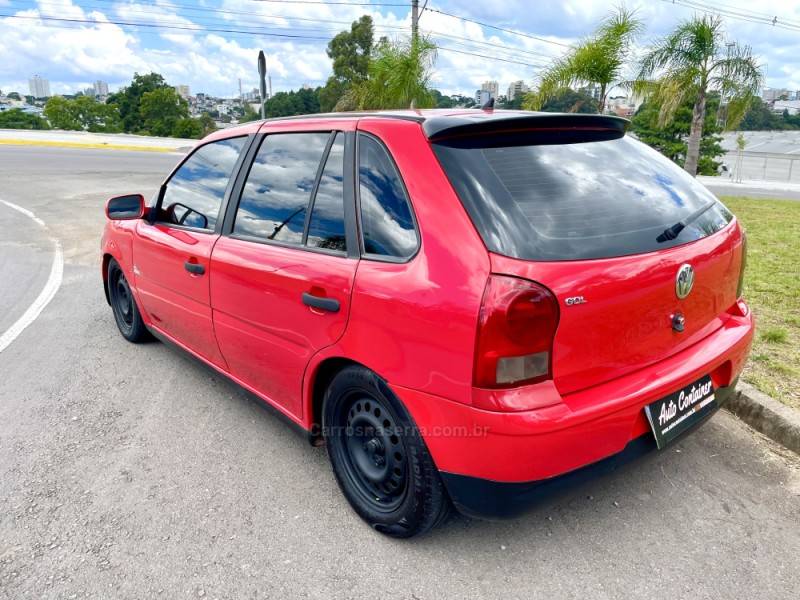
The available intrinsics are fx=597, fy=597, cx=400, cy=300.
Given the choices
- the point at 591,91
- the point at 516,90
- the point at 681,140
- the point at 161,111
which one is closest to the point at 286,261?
the point at 591,91

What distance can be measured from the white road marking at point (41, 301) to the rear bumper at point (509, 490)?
13.8ft

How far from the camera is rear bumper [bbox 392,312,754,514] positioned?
6.54ft

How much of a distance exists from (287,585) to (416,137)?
70.3 inches

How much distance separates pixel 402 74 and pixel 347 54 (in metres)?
26.1

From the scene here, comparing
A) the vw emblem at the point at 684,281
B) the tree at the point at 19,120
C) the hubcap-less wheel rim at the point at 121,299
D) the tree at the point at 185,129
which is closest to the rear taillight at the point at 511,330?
the vw emblem at the point at 684,281

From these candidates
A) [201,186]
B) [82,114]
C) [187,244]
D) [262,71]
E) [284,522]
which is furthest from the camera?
[82,114]

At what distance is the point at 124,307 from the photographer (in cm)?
488

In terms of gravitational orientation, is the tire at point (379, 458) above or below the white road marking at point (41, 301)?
above

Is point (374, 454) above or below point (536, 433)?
below

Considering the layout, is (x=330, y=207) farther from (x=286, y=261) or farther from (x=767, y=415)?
(x=767, y=415)

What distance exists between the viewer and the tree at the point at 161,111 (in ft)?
176

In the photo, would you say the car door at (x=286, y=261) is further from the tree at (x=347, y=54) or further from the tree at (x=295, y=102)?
the tree at (x=295, y=102)

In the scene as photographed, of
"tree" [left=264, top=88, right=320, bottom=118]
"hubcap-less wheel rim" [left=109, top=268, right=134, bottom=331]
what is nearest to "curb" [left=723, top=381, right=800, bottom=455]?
"hubcap-less wheel rim" [left=109, top=268, right=134, bottom=331]

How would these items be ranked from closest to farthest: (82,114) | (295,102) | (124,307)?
1. (124,307)
2. (295,102)
3. (82,114)
